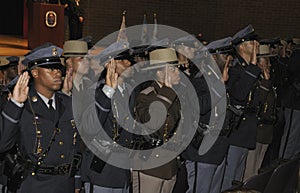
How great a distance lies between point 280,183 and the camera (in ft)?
9.51

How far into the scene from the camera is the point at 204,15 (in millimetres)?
11969

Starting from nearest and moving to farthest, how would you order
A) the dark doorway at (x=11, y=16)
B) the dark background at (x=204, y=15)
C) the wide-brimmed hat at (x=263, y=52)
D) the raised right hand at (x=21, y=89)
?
the raised right hand at (x=21, y=89) → the wide-brimmed hat at (x=263, y=52) → the dark background at (x=204, y=15) → the dark doorway at (x=11, y=16)

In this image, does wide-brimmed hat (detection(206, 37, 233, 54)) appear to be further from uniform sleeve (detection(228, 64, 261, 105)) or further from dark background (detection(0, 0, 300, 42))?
dark background (detection(0, 0, 300, 42))

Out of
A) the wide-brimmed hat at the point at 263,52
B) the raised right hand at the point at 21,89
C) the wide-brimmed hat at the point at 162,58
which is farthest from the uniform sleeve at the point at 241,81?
the raised right hand at the point at 21,89

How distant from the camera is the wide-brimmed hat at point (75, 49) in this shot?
13.3ft

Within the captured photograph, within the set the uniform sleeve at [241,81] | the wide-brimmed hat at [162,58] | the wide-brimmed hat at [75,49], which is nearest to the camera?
the wide-brimmed hat at [162,58]

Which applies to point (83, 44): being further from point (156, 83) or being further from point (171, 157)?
point (171, 157)

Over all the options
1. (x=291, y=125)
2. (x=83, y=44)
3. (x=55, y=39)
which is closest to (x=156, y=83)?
(x=83, y=44)

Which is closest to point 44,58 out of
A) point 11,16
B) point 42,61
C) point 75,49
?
point 42,61

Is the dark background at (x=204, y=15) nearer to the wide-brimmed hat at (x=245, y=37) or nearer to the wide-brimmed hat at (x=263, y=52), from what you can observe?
the wide-brimmed hat at (x=263, y=52)

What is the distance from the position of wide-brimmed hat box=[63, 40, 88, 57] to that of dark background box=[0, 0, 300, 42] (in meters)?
6.64

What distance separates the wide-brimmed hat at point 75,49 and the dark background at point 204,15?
664 cm

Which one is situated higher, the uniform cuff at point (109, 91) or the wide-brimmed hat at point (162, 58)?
the wide-brimmed hat at point (162, 58)

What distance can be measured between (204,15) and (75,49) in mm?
8278
